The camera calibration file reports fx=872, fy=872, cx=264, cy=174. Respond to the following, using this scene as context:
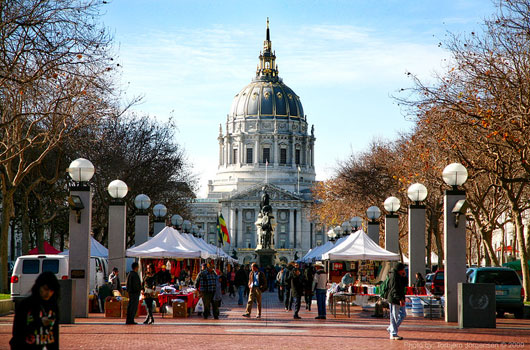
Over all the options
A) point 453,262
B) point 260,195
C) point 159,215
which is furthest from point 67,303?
point 260,195

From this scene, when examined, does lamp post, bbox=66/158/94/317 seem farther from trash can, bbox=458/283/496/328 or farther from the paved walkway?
trash can, bbox=458/283/496/328

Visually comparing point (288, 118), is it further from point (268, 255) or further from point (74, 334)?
point (74, 334)

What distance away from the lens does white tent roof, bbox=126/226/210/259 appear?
28.0 metres

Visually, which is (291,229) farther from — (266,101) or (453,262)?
(453,262)

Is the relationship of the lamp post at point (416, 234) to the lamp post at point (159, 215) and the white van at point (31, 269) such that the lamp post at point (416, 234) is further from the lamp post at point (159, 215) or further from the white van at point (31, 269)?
the white van at point (31, 269)

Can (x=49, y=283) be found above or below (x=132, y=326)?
above

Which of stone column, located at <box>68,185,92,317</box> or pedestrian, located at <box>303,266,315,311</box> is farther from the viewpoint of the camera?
pedestrian, located at <box>303,266,315,311</box>

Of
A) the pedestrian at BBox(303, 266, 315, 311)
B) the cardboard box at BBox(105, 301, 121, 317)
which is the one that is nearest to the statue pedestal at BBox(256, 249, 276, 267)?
the pedestrian at BBox(303, 266, 315, 311)

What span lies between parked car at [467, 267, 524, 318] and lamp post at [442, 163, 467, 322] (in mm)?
4269

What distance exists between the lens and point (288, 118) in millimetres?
182750

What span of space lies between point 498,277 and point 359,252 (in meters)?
4.75

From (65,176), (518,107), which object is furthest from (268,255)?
(518,107)

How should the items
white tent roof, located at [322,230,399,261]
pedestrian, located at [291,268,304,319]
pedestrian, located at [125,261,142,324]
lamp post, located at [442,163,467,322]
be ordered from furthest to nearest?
white tent roof, located at [322,230,399,261], pedestrian, located at [291,268,304,319], lamp post, located at [442,163,467,322], pedestrian, located at [125,261,142,324]

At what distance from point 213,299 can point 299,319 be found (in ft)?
8.26
